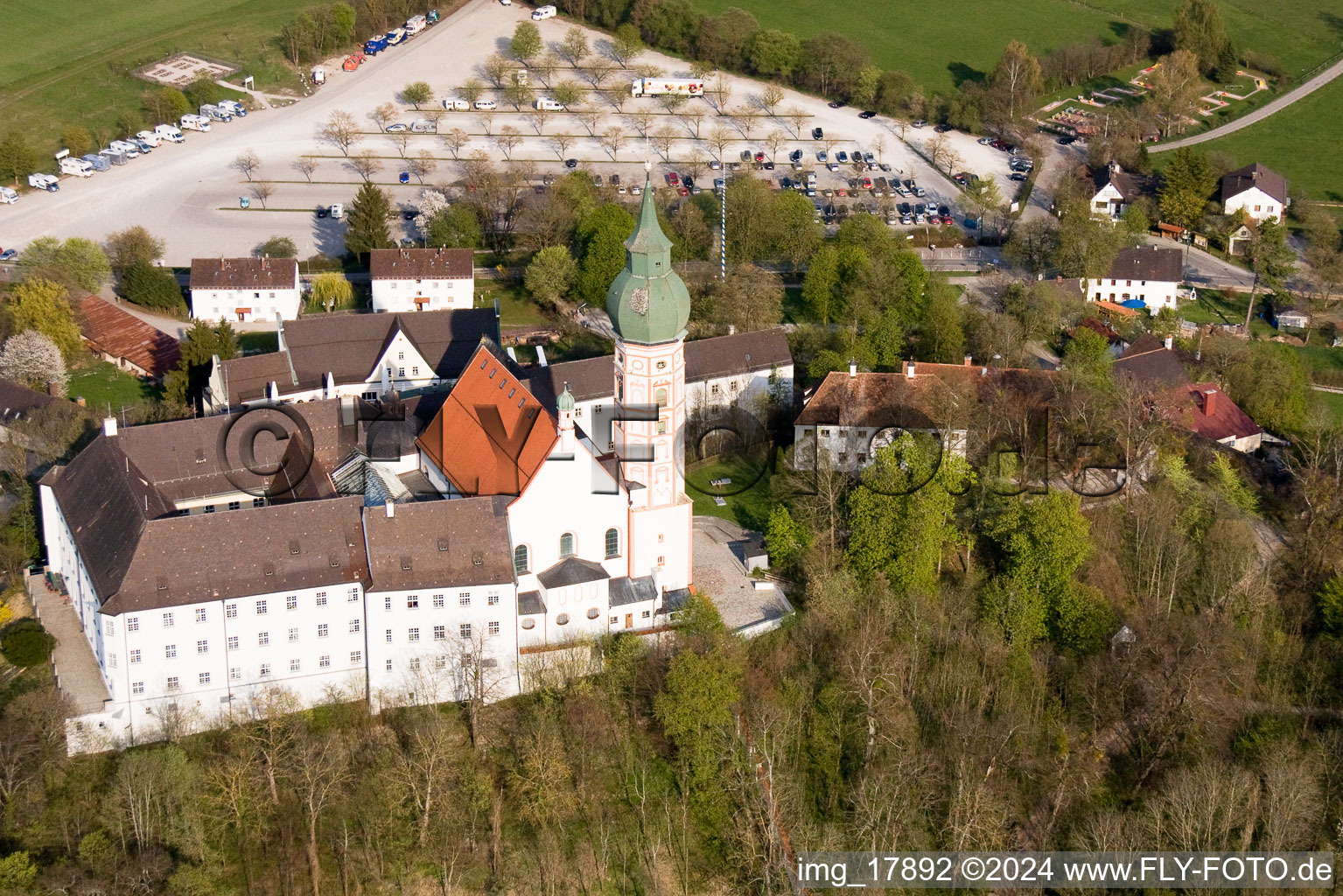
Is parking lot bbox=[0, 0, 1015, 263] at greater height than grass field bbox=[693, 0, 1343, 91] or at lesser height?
lesser

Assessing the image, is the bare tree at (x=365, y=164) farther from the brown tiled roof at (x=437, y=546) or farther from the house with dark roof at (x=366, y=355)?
the brown tiled roof at (x=437, y=546)

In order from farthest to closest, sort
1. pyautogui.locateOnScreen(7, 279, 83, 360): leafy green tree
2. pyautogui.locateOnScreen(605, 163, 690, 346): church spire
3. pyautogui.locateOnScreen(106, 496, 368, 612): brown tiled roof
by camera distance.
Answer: pyautogui.locateOnScreen(7, 279, 83, 360): leafy green tree, pyautogui.locateOnScreen(605, 163, 690, 346): church spire, pyautogui.locateOnScreen(106, 496, 368, 612): brown tiled roof

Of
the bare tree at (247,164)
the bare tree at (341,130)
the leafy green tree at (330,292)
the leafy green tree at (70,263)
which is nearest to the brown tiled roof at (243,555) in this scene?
the leafy green tree at (330,292)

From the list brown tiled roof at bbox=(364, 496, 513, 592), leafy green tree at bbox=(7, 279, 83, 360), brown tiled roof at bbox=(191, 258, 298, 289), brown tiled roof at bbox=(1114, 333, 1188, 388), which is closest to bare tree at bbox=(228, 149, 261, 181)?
brown tiled roof at bbox=(191, 258, 298, 289)

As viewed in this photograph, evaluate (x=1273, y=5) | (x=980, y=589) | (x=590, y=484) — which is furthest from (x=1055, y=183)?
(x=590, y=484)

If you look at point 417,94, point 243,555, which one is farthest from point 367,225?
point 243,555

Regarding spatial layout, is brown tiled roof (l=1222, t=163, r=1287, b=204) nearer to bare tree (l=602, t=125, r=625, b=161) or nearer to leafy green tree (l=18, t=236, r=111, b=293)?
bare tree (l=602, t=125, r=625, b=161)
